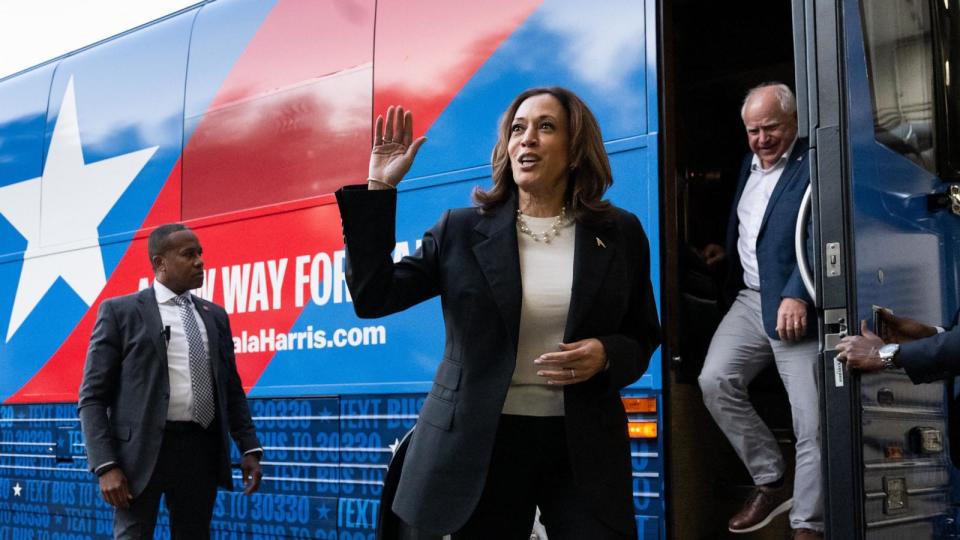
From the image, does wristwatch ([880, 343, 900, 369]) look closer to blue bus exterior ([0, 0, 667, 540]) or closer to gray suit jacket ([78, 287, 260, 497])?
blue bus exterior ([0, 0, 667, 540])

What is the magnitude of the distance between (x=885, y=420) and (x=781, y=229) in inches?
32.2

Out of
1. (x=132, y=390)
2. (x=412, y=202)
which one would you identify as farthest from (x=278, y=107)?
(x=132, y=390)

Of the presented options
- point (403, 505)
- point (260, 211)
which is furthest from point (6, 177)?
point (403, 505)

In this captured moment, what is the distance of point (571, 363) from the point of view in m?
2.40

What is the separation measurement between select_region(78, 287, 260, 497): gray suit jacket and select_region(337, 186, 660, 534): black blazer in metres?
2.00

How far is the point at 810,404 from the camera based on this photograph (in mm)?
3861

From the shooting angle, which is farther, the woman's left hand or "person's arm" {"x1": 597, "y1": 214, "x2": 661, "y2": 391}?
"person's arm" {"x1": 597, "y1": 214, "x2": 661, "y2": 391}

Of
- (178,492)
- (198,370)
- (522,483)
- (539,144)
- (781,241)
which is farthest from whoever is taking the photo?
(198,370)

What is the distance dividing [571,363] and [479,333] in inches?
9.0

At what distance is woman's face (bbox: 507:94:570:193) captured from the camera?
103 inches

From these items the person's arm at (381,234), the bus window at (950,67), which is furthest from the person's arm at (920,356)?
the bus window at (950,67)

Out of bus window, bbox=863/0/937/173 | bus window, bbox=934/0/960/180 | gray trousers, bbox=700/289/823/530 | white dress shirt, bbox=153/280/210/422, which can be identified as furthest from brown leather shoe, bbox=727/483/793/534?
white dress shirt, bbox=153/280/210/422

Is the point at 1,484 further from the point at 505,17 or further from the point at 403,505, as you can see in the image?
the point at 403,505

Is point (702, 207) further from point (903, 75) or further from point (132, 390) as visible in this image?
point (132, 390)
